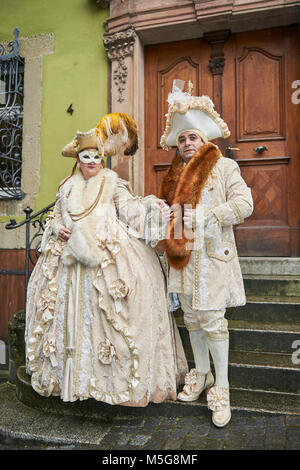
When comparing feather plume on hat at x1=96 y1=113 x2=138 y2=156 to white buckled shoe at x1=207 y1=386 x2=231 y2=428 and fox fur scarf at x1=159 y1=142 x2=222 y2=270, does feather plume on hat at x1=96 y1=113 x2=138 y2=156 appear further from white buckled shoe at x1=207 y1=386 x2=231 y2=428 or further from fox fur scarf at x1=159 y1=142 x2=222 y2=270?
white buckled shoe at x1=207 y1=386 x2=231 y2=428

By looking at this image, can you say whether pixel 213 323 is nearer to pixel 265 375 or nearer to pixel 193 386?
pixel 193 386

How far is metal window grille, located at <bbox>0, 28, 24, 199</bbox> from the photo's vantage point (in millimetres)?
4820

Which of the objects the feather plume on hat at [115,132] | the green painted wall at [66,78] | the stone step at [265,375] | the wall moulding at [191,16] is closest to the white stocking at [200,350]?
the stone step at [265,375]

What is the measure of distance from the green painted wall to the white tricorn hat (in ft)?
6.95

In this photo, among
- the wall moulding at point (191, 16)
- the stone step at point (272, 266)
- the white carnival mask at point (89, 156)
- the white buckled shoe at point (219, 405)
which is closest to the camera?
the white buckled shoe at point (219, 405)

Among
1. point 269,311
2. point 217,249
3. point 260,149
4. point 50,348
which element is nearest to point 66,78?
point 260,149

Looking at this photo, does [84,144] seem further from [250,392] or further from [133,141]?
[250,392]

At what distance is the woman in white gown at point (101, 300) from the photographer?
2457 millimetres

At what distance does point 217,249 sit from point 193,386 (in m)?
0.95

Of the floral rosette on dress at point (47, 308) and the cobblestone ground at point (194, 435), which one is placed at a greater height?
the floral rosette on dress at point (47, 308)

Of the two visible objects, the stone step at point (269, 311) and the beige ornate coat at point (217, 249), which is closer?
the beige ornate coat at point (217, 249)

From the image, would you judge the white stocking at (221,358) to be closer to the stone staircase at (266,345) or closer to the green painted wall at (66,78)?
the stone staircase at (266,345)

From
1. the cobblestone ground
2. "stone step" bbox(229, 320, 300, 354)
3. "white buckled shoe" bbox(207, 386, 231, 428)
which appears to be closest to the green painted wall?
"stone step" bbox(229, 320, 300, 354)

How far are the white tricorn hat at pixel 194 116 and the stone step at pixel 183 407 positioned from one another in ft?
5.73
